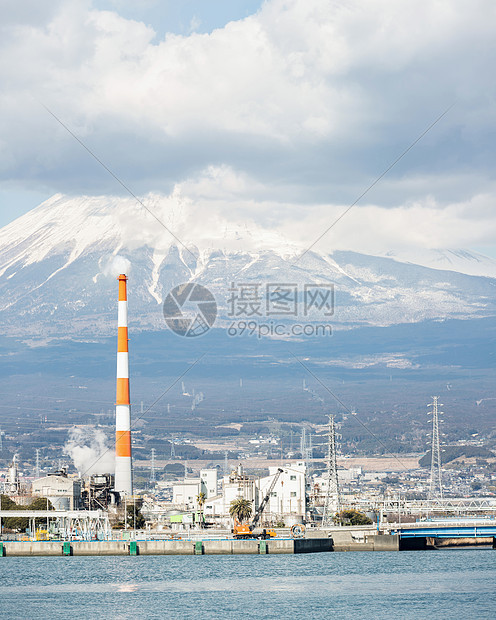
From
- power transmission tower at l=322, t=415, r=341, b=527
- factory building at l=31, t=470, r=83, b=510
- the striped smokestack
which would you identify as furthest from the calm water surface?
power transmission tower at l=322, t=415, r=341, b=527

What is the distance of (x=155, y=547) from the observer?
305ft

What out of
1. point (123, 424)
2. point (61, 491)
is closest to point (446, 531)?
point (123, 424)

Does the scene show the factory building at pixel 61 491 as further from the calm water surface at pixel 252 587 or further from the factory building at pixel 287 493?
the calm water surface at pixel 252 587

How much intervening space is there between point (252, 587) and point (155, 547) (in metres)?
27.3

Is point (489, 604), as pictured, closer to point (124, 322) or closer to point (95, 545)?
point (95, 545)

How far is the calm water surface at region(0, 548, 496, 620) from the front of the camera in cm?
5791

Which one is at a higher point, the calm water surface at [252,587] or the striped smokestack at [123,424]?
the striped smokestack at [123,424]

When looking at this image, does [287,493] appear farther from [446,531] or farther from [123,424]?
[446,531]

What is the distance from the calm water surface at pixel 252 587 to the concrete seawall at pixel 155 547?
3.21 meters

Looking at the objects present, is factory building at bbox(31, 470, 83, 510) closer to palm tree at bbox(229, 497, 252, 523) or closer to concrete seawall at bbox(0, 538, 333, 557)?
palm tree at bbox(229, 497, 252, 523)

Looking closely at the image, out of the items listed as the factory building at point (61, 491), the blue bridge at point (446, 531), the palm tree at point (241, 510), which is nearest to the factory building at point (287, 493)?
the palm tree at point (241, 510)

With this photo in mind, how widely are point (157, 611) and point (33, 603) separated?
7.42m

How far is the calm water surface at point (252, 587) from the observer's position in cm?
5791

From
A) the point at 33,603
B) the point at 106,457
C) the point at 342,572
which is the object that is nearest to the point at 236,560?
the point at 342,572
